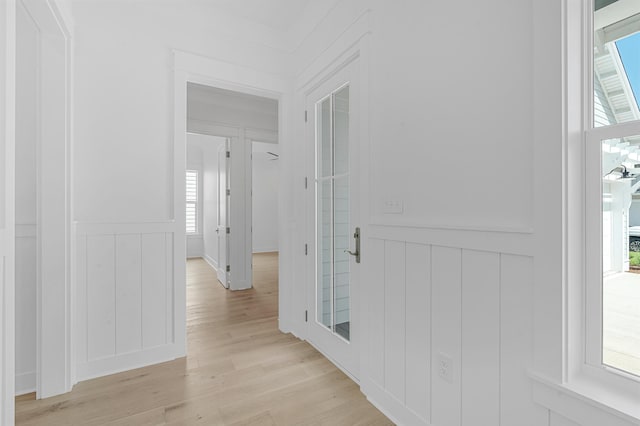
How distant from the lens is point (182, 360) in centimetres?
239

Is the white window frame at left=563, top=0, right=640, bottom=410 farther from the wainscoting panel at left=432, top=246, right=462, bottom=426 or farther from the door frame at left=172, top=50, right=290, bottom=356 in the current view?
the door frame at left=172, top=50, right=290, bottom=356

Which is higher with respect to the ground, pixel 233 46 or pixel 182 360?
pixel 233 46

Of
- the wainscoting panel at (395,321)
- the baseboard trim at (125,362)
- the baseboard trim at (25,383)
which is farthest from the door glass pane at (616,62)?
the baseboard trim at (25,383)

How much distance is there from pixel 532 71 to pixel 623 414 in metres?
1.12

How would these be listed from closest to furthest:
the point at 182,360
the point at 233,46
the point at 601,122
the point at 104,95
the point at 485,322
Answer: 1. the point at 601,122
2. the point at 485,322
3. the point at 104,95
4. the point at 182,360
5. the point at 233,46

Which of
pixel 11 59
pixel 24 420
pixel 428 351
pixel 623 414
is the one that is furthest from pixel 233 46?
pixel 623 414

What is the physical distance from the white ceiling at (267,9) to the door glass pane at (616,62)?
7.01ft

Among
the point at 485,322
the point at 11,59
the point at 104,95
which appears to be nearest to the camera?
the point at 11,59

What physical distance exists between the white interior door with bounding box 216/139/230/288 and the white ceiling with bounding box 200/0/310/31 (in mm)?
2088

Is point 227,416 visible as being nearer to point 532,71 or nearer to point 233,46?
point 532,71

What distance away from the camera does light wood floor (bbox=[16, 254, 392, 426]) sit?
5.66ft

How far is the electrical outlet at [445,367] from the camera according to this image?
139 cm

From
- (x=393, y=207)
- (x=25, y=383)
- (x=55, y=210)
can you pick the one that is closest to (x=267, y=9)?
(x=393, y=207)

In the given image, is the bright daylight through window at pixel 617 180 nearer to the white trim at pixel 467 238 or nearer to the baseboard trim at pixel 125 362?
the white trim at pixel 467 238
